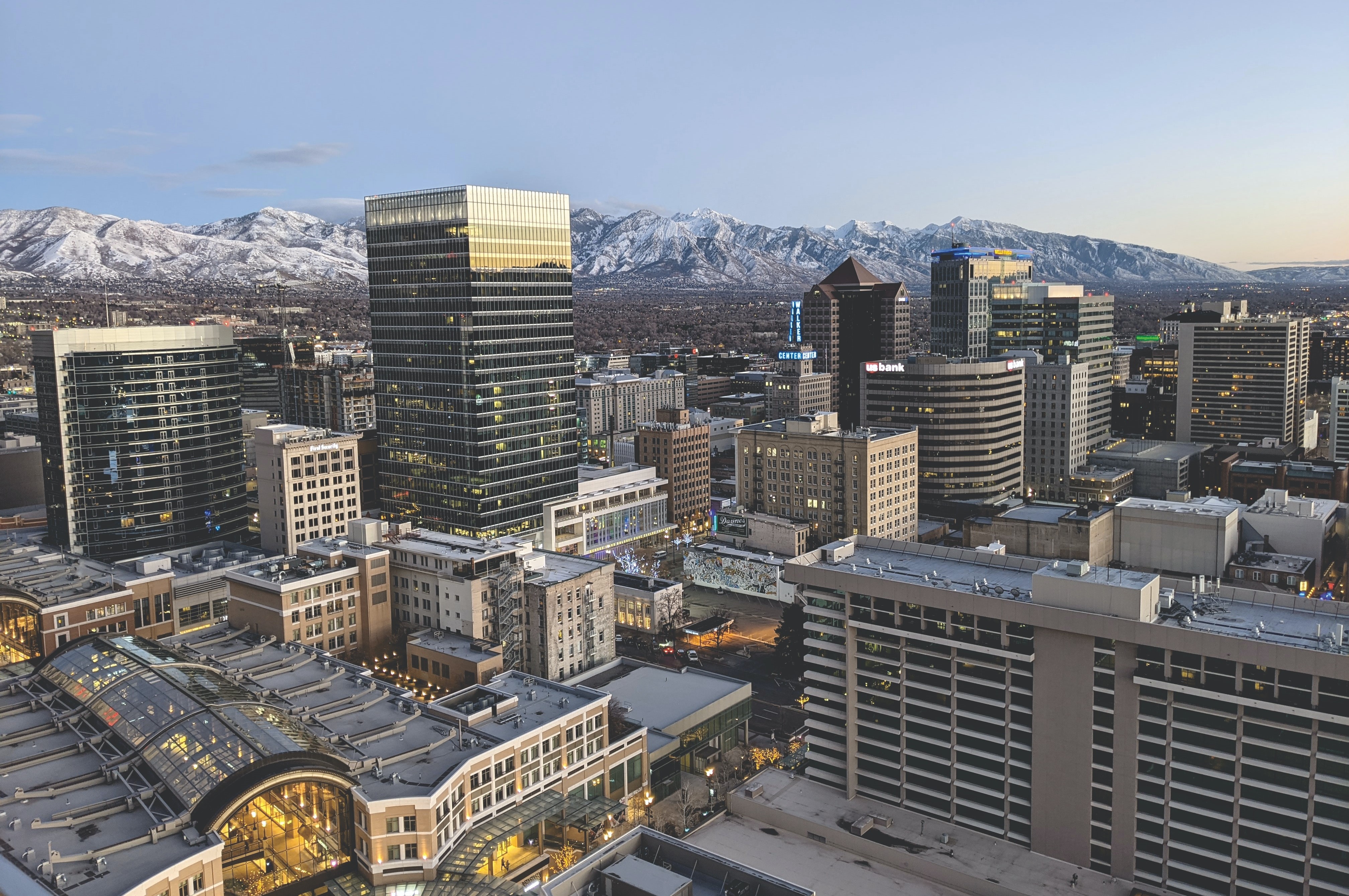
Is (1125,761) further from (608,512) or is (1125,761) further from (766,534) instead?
(608,512)

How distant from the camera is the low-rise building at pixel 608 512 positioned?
161500 mm

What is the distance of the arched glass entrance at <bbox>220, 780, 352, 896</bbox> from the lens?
2717 inches

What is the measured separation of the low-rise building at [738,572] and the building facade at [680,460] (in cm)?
2999

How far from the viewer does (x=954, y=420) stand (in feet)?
608

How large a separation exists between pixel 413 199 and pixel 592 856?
11872cm

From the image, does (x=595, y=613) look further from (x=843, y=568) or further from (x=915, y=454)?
(x=915, y=454)

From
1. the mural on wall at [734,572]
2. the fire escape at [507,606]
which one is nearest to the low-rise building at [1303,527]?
the mural on wall at [734,572]

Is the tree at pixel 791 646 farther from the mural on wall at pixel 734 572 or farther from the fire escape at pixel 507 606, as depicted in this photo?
the fire escape at pixel 507 606

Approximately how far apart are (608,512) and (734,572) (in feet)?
89.8

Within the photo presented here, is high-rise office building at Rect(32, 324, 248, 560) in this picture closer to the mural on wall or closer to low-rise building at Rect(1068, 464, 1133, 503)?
the mural on wall

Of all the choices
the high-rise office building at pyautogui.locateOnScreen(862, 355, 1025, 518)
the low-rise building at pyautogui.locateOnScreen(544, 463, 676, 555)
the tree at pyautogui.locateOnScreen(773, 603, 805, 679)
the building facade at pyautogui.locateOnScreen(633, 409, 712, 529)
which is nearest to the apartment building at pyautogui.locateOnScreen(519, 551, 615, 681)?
the tree at pyautogui.locateOnScreen(773, 603, 805, 679)

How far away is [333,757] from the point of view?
223 feet

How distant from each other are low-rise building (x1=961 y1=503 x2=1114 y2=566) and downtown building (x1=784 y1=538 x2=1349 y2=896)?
51.8m

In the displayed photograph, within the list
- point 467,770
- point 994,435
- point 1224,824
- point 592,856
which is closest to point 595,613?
point 467,770
